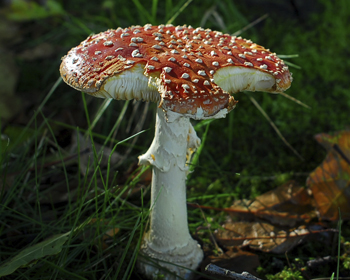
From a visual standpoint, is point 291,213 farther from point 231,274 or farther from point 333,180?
point 231,274

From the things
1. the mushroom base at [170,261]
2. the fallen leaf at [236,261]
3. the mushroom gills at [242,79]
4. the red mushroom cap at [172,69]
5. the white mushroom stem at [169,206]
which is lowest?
the fallen leaf at [236,261]

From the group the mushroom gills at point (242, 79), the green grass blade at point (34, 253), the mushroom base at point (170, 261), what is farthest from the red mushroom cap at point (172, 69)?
the mushroom base at point (170, 261)

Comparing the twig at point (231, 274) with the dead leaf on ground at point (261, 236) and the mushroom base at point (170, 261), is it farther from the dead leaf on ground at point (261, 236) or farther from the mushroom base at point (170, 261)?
the dead leaf on ground at point (261, 236)

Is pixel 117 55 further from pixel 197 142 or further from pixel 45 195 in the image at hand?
pixel 45 195

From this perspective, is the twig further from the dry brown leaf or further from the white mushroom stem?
the dry brown leaf

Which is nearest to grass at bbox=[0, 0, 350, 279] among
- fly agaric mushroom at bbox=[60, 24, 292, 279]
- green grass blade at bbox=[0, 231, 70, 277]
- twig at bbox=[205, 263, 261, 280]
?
green grass blade at bbox=[0, 231, 70, 277]

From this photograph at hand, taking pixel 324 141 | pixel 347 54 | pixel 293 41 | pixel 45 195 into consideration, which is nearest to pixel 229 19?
pixel 293 41
